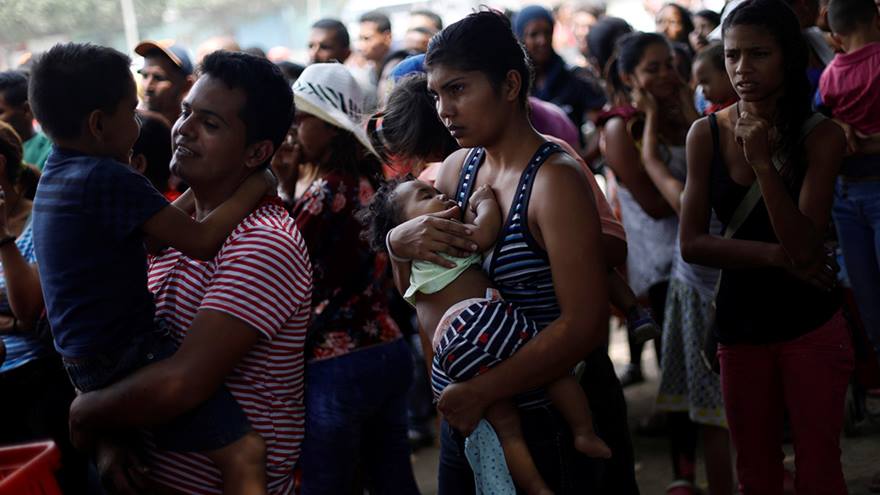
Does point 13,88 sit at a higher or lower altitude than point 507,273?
higher

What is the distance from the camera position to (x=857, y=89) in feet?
14.0

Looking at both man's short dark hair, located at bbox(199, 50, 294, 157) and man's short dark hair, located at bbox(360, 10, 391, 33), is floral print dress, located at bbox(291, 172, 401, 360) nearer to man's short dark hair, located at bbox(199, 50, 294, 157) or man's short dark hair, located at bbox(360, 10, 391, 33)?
man's short dark hair, located at bbox(199, 50, 294, 157)

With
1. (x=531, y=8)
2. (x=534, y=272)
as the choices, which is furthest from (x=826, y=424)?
(x=531, y=8)

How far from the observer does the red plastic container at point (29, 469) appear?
2.32m

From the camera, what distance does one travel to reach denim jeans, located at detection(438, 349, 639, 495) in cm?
241

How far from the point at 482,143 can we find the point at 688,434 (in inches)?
97.0

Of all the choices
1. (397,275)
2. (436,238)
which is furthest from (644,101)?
(436,238)

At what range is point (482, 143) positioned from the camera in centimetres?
245

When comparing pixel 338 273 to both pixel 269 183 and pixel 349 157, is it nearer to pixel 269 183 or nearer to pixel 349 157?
pixel 349 157

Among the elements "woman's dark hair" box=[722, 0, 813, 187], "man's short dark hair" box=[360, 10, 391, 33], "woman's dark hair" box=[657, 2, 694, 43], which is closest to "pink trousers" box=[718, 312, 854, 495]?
"woman's dark hair" box=[722, 0, 813, 187]

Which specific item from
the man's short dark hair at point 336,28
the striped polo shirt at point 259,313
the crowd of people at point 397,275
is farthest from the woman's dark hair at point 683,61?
the striped polo shirt at point 259,313

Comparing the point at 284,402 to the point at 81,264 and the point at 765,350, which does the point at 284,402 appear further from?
the point at 765,350

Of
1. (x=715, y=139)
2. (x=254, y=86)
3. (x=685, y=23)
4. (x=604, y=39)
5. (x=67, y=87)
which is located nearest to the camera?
(x=67, y=87)

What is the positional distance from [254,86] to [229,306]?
63 centimetres
